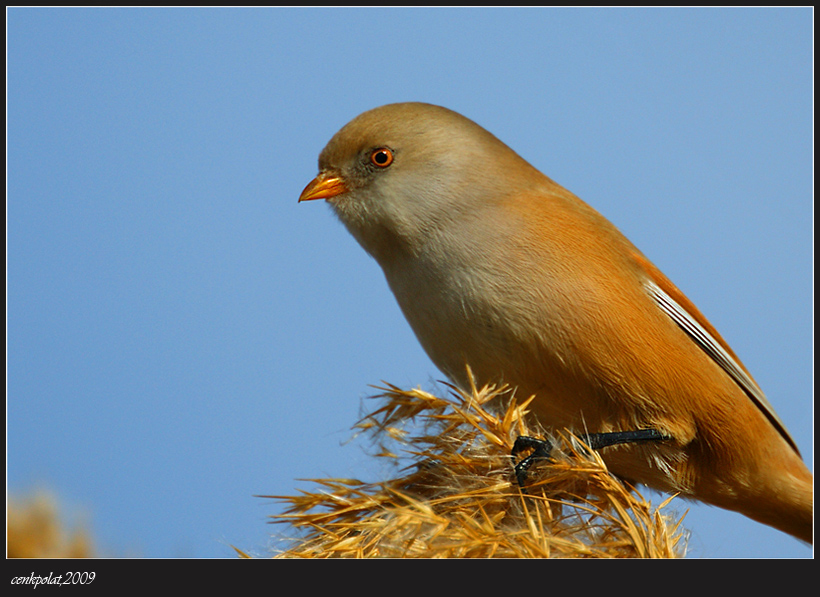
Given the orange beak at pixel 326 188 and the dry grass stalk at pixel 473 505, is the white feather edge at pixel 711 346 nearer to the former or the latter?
A: the dry grass stalk at pixel 473 505

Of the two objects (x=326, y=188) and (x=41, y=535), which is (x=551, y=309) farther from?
(x=41, y=535)

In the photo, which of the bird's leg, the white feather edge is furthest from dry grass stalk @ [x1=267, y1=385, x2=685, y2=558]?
the white feather edge

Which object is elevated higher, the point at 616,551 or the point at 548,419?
the point at 548,419

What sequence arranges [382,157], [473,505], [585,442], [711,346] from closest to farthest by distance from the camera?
[473,505], [585,442], [382,157], [711,346]

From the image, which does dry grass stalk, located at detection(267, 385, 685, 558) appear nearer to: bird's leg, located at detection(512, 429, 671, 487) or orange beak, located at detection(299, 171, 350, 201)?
bird's leg, located at detection(512, 429, 671, 487)

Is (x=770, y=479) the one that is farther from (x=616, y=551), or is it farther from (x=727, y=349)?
(x=616, y=551)

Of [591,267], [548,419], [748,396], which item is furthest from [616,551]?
[748,396]

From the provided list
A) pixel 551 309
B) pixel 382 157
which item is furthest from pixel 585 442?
pixel 382 157
